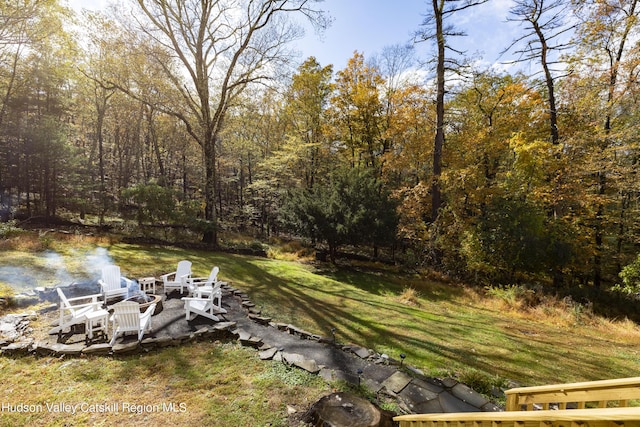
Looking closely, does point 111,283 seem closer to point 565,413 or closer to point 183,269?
point 183,269

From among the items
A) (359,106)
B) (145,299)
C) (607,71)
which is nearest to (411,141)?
(359,106)

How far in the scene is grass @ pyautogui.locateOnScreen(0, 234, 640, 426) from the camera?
338 centimetres

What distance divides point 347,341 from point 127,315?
3.88 m

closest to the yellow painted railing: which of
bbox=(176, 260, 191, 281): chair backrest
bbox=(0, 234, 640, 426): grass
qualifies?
bbox=(0, 234, 640, 426): grass

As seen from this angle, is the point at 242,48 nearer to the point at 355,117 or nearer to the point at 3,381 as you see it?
the point at 355,117

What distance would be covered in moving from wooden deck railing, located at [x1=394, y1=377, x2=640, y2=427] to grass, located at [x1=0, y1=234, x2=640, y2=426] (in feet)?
6.74

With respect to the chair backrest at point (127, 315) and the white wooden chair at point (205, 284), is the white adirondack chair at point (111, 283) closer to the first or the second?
the white wooden chair at point (205, 284)

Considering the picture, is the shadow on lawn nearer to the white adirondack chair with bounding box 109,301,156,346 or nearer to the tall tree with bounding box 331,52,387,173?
the white adirondack chair with bounding box 109,301,156,346

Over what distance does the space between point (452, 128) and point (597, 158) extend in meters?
7.79

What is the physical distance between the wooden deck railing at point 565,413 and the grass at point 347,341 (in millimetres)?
2056

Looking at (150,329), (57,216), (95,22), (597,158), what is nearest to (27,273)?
(150,329)

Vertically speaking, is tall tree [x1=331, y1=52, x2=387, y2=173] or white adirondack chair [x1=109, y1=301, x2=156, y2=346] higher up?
tall tree [x1=331, y1=52, x2=387, y2=173]

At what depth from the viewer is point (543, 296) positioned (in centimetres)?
891

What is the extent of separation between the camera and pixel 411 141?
14961 mm
